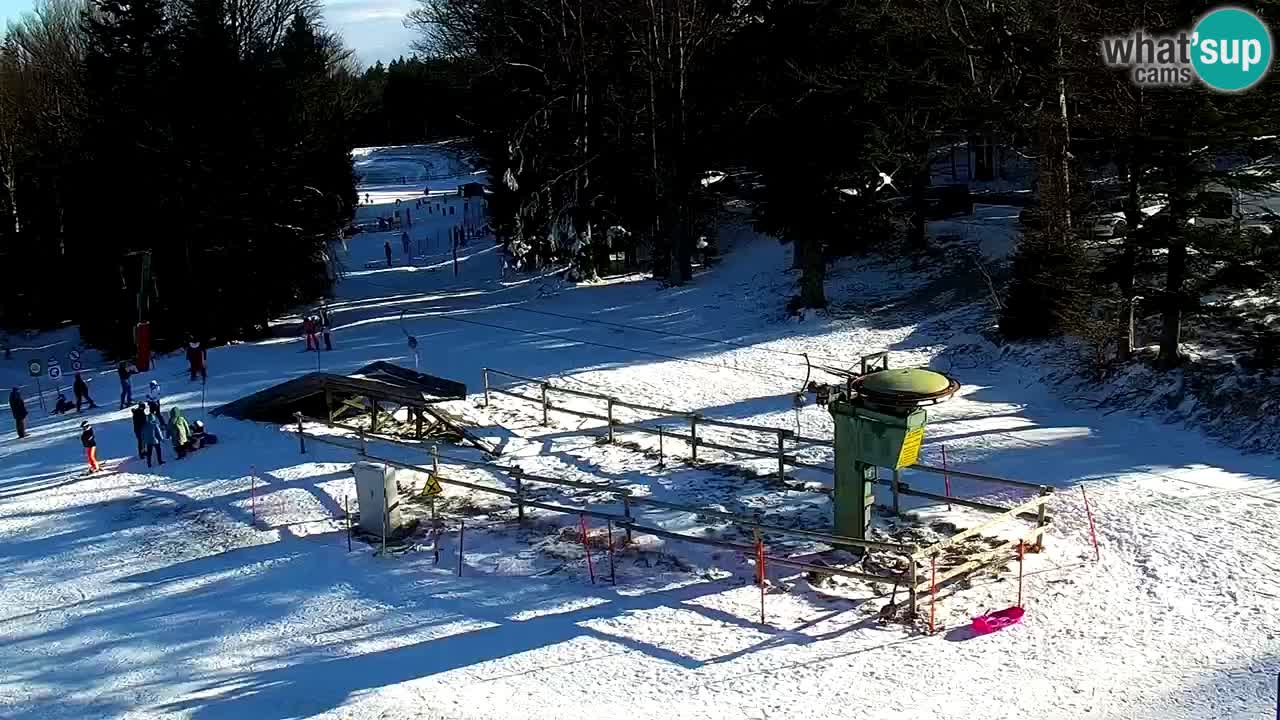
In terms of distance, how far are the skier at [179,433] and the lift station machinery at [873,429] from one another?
1274 centimetres

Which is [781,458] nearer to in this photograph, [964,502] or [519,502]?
[964,502]

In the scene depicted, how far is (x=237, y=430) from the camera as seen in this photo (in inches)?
895

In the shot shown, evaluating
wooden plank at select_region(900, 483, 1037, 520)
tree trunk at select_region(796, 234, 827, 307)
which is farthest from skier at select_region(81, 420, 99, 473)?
tree trunk at select_region(796, 234, 827, 307)

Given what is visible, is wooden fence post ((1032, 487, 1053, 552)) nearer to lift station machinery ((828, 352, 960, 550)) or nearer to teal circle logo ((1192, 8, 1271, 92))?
lift station machinery ((828, 352, 960, 550))

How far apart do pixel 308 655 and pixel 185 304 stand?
81.6 feet

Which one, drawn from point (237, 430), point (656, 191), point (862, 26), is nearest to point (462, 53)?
point (656, 191)

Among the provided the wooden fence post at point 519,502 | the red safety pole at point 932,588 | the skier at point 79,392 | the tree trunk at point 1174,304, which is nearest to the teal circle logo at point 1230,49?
the tree trunk at point 1174,304

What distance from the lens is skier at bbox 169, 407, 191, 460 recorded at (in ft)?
69.9

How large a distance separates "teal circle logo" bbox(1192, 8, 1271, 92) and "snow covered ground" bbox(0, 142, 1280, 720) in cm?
651

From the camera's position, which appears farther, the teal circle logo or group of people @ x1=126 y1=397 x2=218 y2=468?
group of people @ x1=126 y1=397 x2=218 y2=468

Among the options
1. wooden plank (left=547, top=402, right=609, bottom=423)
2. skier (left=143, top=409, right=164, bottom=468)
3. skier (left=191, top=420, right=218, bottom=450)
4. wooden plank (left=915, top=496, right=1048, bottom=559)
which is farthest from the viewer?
wooden plank (left=547, top=402, right=609, bottom=423)

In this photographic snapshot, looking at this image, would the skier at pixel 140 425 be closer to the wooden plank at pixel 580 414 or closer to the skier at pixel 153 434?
the skier at pixel 153 434

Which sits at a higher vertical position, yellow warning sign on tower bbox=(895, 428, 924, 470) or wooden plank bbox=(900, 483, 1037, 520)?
yellow warning sign on tower bbox=(895, 428, 924, 470)

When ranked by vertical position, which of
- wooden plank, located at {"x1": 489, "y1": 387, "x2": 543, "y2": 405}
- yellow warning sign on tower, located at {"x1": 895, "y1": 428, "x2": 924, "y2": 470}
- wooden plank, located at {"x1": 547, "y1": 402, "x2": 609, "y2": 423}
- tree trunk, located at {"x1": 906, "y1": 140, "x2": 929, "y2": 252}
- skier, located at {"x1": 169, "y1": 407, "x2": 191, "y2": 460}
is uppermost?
tree trunk, located at {"x1": 906, "y1": 140, "x2": 929, "y2": 252}
